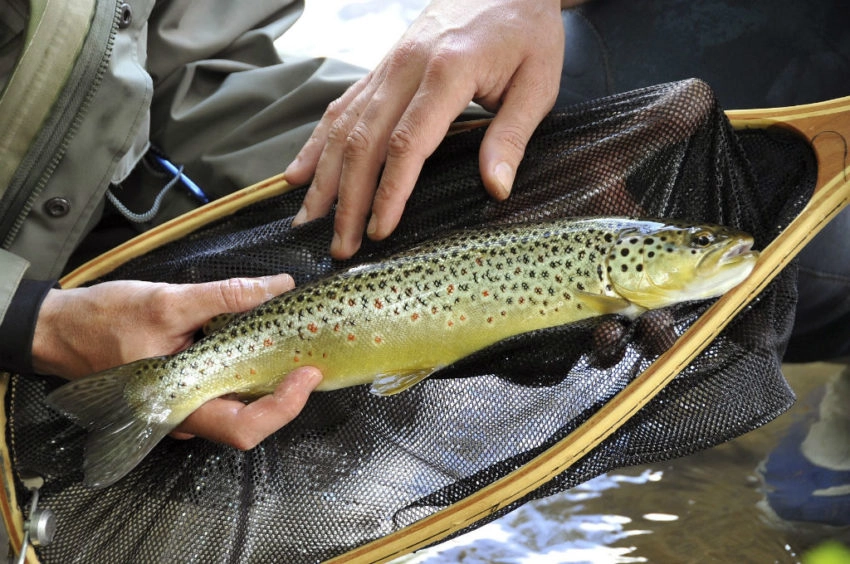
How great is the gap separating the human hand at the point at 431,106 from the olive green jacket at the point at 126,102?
0.91 ft

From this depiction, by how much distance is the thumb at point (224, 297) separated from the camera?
1431 millimetres

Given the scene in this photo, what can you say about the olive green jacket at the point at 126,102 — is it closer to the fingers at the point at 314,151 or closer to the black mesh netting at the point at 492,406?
the fingers at the point at 314,151

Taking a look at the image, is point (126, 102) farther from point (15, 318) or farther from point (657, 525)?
point (657, 525)

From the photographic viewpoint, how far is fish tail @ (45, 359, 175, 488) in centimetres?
133

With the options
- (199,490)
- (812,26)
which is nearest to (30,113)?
(199,490)

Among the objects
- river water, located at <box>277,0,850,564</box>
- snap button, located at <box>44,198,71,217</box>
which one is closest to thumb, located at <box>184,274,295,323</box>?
snap button, located at <box>44,198,71,217</box>

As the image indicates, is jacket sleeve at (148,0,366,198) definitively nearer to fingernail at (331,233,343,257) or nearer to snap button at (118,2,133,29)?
snap button at (118,2,133,29)

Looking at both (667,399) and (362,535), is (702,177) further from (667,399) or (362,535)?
(362,535)

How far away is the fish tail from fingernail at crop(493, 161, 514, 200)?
2.27 ft

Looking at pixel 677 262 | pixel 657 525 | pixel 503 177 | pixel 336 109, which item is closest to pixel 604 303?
pixel 677 262

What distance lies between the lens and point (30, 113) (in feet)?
5.05

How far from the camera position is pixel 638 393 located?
1302mm

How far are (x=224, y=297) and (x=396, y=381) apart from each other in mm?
340

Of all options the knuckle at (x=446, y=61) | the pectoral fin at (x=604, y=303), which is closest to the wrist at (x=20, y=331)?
the knuckle at (x=446, y=61)
